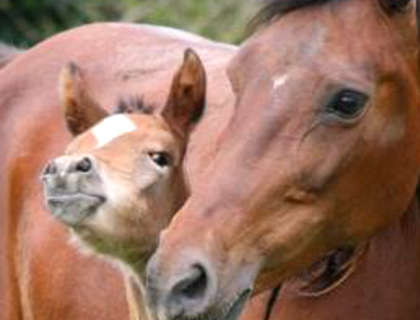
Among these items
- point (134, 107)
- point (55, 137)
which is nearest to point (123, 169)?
point (134, 107)

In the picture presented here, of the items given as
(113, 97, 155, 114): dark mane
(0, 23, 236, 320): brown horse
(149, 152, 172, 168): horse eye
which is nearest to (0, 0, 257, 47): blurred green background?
(0, 23, 236, 320): brown horse

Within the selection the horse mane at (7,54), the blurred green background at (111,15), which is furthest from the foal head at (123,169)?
the blurred green background at (111,15)

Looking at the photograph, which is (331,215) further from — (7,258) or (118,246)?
(7,258)

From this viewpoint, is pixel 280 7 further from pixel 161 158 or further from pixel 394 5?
pixel 161 158

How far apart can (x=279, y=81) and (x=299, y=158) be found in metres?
0.23

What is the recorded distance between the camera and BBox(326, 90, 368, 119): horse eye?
436 centimetres

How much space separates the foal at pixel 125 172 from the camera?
14.7 feet

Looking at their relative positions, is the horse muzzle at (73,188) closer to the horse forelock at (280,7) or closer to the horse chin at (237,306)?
the horse chin at (237,306)

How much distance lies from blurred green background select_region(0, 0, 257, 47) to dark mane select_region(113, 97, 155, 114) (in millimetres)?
8192

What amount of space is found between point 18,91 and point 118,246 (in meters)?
2.11

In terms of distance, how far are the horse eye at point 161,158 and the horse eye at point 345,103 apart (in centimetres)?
65

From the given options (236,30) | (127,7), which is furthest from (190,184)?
(127,7)

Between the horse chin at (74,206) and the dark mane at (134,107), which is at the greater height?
the horse chin at (74,206)

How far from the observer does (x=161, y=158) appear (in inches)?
190
